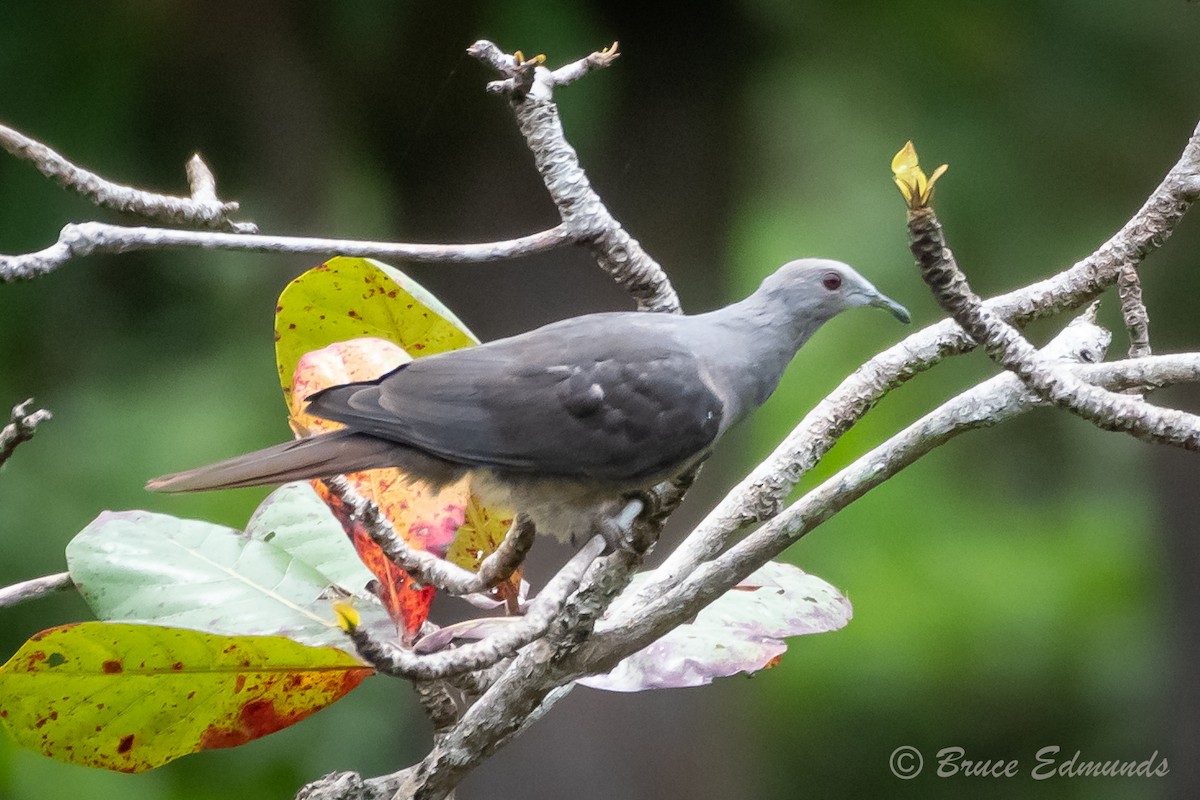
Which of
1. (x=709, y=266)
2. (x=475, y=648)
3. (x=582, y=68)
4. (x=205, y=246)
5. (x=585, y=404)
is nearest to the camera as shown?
(x=475, y=648)

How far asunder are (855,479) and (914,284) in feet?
3.08

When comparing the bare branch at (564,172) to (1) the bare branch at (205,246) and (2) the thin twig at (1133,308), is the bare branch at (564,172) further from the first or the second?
(2) the thin twig at (1133,308)

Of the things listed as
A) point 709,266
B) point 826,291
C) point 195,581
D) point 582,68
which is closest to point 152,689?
point 195,581

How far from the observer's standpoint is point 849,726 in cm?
160

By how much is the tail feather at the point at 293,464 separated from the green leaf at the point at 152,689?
0.12 meters

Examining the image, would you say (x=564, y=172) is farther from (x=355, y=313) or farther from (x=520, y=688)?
(x=520, y=688)

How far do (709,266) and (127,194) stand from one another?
97 centimetres

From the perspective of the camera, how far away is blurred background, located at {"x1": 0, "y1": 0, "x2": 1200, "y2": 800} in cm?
150

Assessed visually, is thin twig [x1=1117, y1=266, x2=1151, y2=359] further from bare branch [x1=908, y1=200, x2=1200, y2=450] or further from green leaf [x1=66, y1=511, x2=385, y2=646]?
green leaf [x1=66, y1=511, x2=385, y2=646]

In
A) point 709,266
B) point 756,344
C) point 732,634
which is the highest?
point 709,266

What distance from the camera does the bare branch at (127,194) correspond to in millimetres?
642

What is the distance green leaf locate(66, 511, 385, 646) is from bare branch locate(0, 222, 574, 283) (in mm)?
197

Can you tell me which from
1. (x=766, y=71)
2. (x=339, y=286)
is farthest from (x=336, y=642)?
(x=766, y=71)

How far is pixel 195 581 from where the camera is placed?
0.72 m
